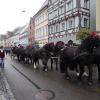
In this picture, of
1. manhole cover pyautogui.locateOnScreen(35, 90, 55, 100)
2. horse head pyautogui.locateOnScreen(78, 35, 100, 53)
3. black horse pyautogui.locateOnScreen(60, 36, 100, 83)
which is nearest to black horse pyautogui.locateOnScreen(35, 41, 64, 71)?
black horse pyautogui.locateOnScreen(60, 36, 100, 83)

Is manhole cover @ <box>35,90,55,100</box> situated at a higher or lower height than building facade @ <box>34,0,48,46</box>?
lower

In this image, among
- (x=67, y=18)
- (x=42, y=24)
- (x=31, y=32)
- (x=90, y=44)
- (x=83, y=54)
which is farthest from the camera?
(x=31, y=32)

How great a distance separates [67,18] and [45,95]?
3724 centimetres

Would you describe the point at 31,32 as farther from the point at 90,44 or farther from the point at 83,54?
the point at 90,44

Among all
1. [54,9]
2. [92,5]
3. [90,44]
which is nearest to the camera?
[90,44]

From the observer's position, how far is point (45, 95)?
942 cm

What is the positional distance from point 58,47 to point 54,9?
36750mm

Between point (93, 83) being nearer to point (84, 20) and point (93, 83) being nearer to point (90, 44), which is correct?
point (90, 44)

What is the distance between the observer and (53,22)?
53.9 m

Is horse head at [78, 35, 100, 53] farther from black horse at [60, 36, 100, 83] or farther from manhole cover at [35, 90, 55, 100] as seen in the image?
manhole cover at [35, 90, 55, 100]

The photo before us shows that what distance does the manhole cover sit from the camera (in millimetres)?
8988

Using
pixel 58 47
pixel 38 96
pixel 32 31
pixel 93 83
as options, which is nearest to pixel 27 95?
pixel 38 96

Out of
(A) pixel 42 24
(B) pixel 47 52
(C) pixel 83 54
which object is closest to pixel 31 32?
(A) pixel 42 24

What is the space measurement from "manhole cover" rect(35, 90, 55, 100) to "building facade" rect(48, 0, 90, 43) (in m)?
31.8
